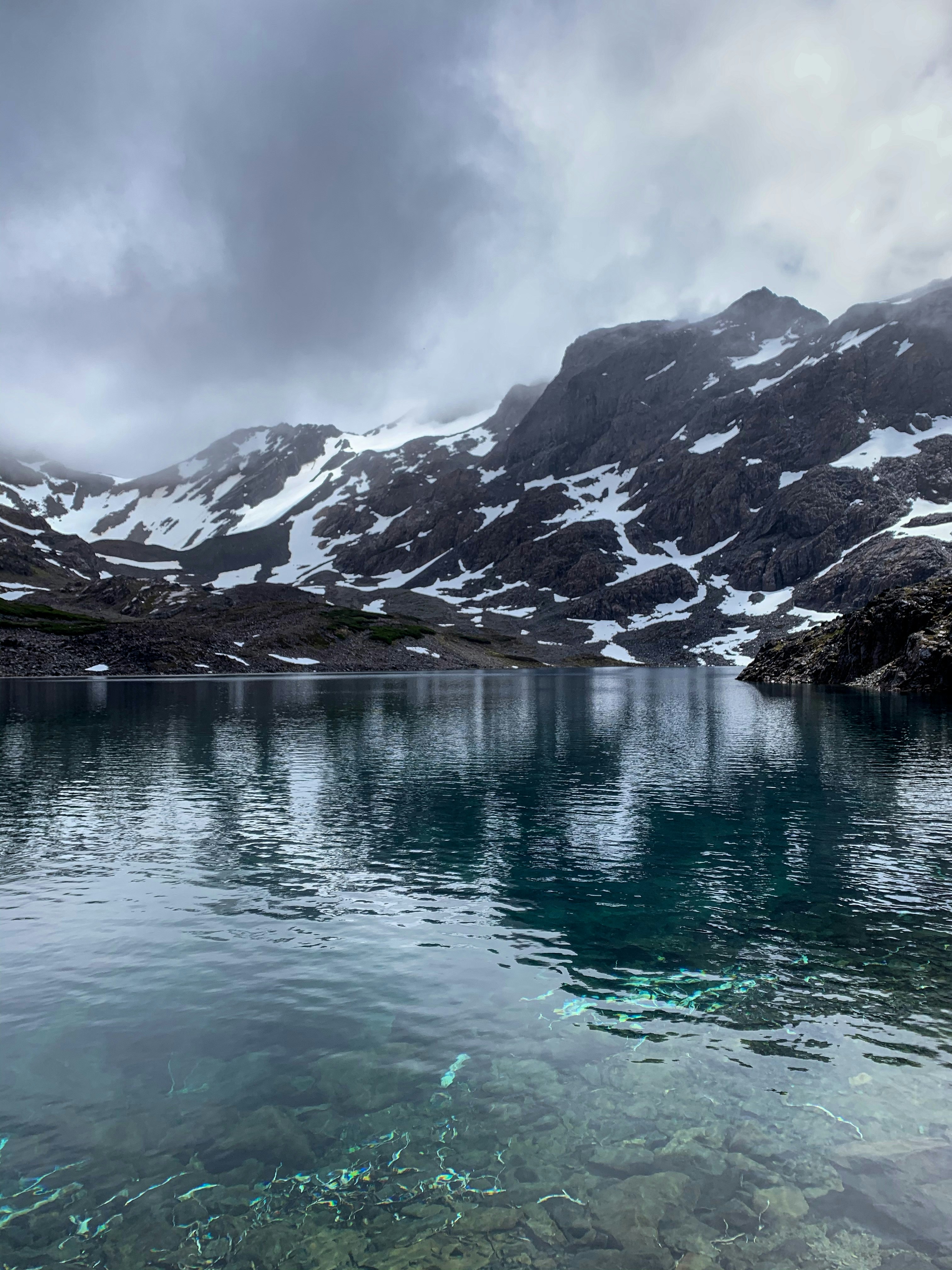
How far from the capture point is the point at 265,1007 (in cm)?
1326

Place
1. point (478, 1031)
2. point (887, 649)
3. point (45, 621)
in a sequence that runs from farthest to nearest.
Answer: point (45, 621) < point (887, 649) < point (478, 1031)

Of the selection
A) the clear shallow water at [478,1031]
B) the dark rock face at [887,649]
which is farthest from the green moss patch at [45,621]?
the clear shallow water at [478,1031]

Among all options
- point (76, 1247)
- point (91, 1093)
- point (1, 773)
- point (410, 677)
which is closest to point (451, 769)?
point (1, 773)

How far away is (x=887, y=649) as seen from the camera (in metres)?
102

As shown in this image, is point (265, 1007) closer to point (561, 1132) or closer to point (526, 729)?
point (561, 1132)

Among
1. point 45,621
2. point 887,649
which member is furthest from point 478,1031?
point 45,621

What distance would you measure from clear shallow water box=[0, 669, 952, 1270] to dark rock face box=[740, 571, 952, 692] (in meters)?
67.3

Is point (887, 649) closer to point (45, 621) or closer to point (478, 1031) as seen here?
point (478, 1031)

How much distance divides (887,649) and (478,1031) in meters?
107

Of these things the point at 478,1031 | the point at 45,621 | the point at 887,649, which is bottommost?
the point at 478,1031

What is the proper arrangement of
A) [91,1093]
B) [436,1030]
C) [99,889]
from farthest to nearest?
[99,889] < [436,1030] < [91,1093]

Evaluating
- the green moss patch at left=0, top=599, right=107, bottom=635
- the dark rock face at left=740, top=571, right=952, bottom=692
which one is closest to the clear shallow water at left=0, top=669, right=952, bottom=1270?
the dark rock face at left=740, top=571, right=952, bottom=692

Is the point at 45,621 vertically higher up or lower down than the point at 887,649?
higher up

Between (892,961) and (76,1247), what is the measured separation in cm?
1482
